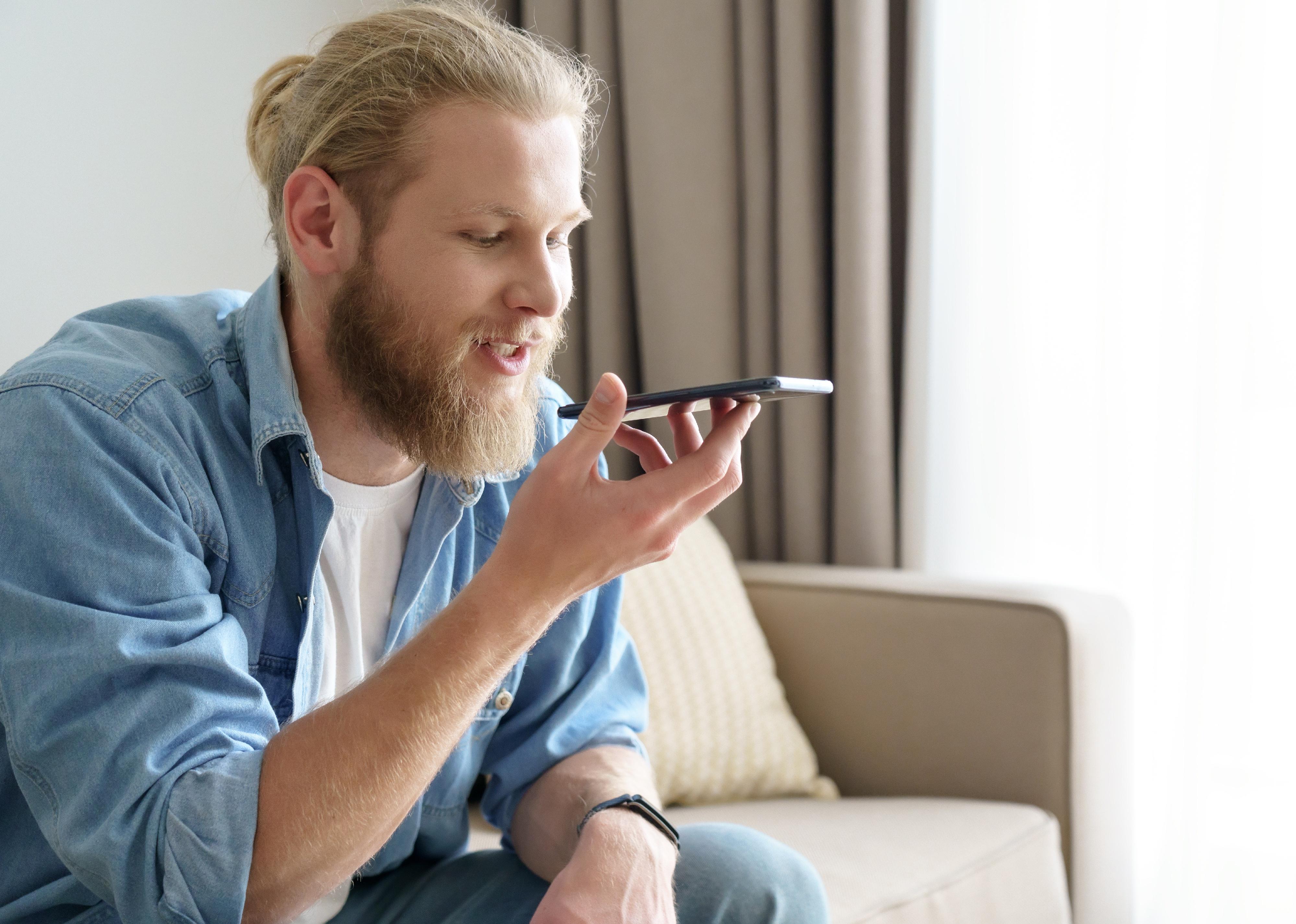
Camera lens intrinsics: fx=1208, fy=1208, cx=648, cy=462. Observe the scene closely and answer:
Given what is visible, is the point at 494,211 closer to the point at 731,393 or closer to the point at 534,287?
the point at 534,287

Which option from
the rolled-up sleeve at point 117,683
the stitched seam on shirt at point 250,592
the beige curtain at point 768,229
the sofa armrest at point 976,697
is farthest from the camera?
the beige curtain at point 768,229

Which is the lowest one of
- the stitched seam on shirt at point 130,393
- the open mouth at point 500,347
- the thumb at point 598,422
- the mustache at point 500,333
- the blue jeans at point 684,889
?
the blue jeans at point 684,889

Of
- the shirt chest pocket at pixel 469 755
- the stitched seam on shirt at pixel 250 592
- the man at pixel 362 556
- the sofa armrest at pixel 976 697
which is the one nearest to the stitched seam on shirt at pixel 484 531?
the man at pixel 362 556

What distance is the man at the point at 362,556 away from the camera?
2.55 ft

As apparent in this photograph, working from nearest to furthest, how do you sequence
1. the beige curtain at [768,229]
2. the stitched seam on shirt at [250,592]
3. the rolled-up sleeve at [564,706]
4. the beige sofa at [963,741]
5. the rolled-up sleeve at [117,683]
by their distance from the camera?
1. the rolled-up sleeve at [117,683]
2. the stitched seam on shirt at [250,592]
3. the rolled-up sleeve at [564,706]
4. the beige sofa at [963,741]
5. the beige curtain at [768,229]

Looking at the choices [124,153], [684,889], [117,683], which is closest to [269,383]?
[117,683]

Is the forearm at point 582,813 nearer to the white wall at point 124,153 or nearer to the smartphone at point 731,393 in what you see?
the smartphone at point 731,393

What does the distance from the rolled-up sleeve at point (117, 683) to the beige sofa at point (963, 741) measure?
2.10ft

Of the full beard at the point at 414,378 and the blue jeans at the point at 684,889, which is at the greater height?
the full beard at the point at 414,378

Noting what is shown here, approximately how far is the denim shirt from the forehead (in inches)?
7.0

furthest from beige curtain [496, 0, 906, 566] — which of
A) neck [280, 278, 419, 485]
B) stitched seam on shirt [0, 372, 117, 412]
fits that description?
stitched seam on shirt [0, 372, 117, 412]

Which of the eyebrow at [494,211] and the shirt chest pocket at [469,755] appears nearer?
the eyebrow at [494,211]

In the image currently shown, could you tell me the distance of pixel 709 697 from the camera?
1.60 meters

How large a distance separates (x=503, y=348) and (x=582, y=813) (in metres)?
0.40
